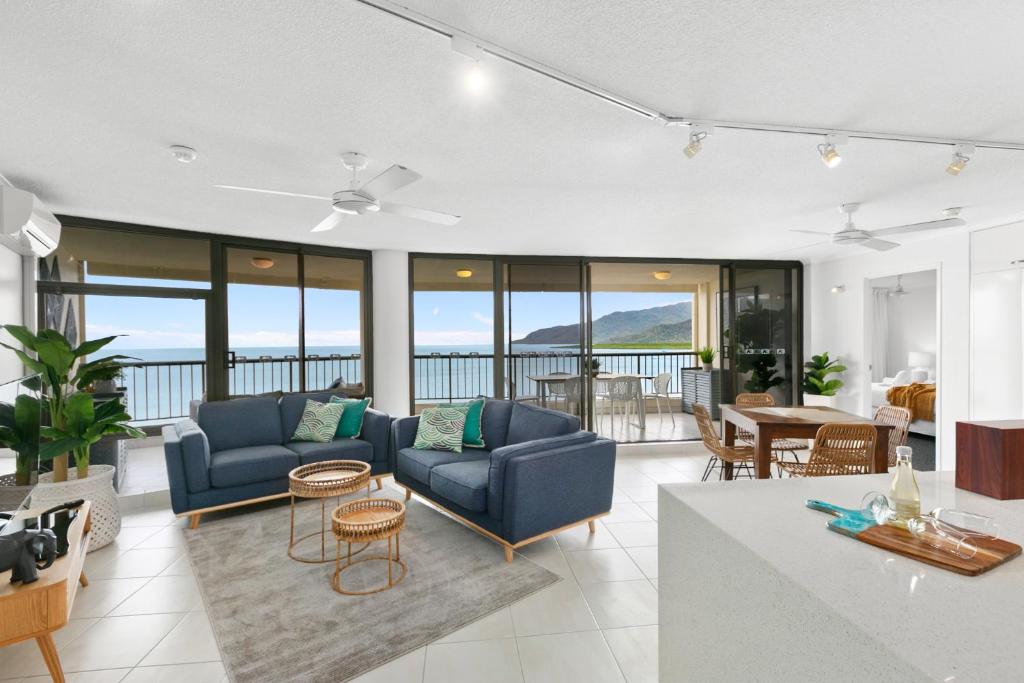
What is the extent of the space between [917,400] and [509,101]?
22.5 feet

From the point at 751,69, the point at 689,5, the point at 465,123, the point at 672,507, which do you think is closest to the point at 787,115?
the point at 751,69

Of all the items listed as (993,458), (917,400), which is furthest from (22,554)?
(917,400)

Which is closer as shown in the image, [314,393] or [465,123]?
[465,123]

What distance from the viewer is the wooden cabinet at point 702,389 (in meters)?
7.81

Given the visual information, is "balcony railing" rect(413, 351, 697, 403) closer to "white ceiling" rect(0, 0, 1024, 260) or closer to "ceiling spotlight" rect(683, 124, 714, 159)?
"white ceiling" rect(0, 0, 1024, 260)

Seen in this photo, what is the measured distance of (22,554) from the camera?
6.23ft

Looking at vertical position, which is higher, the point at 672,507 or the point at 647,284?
the point at 647,284

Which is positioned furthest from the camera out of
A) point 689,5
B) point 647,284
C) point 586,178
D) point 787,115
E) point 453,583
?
point 647,284

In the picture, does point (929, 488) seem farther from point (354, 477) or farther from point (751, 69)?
point (354, 477)

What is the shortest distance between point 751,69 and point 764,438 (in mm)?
2872

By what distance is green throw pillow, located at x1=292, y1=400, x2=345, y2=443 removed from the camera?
4.47m

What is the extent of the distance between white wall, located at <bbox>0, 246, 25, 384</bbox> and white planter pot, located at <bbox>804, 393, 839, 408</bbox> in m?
7.91

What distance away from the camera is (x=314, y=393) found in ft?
16.1

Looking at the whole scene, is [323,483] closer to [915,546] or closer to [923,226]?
[915,546]
